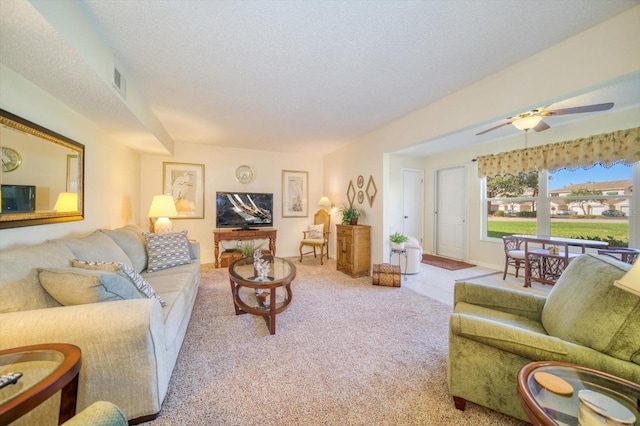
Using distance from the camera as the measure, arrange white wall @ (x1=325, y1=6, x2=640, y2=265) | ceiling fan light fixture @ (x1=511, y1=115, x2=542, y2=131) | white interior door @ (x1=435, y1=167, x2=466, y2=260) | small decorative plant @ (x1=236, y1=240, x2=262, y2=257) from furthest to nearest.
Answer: white interior door @ (x1=435, y1=167, x2=466, y2=260) < small decorative plant @ (x1=236, y1=240, x2=262, y2=257) < ceiling fan light fixture @ (x1=511, y1=115, x2=542, y2=131) < white wall @ (x1=325, y1=6, x2=640, y2=265)

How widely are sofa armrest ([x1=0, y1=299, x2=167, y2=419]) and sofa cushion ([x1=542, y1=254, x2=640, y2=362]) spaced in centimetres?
227

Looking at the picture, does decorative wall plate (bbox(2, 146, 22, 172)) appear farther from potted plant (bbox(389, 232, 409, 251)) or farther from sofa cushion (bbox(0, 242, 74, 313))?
potted plant (bbox(389, 232, 409, 251))

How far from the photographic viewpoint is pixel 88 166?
2621mm

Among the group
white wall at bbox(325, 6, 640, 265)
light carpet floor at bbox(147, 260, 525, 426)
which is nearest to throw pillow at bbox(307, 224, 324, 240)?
white wall at bbox(325, 6, 640, 265)

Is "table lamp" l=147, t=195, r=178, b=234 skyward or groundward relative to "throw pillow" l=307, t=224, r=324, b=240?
skyward

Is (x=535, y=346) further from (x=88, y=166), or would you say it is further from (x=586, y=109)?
(x=88, y=166)

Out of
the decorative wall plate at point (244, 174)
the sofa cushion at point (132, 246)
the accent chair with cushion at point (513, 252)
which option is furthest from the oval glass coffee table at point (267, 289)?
the accent chair with cushion at point (513, 252)

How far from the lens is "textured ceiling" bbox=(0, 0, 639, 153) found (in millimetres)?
1505

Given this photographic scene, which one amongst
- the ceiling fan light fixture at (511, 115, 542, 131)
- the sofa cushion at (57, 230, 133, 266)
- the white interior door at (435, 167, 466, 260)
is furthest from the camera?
the white interior door at (435, 167, 466, 260)

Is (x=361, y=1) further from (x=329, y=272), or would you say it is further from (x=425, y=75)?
(x=329, y=272)

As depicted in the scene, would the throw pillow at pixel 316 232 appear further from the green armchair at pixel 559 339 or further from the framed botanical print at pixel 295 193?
the green armchair at pixel 559 339

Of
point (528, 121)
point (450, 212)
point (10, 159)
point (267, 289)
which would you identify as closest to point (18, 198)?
point (10, 159)

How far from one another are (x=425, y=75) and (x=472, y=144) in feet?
10.9

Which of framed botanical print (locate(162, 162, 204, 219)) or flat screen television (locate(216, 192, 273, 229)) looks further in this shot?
flat screen television (locate(216, 192, 273, 229))
